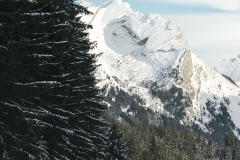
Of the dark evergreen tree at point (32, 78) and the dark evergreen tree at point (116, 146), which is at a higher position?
the dark evergreen tree at point (116, 146)

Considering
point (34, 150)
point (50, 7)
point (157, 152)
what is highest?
point (157, 152)

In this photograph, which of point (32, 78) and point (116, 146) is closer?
point (32, 78)

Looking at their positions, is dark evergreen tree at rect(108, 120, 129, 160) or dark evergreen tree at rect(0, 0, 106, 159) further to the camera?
dark evergreen tree at rect(108, 120, 129, 160)

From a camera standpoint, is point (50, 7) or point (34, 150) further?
point (50, 7)

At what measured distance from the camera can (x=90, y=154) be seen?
22.9 meters

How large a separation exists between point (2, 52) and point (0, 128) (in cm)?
298

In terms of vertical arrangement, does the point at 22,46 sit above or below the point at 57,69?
below

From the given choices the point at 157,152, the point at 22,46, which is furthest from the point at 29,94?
the point at 157,152

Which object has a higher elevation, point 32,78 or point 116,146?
point 116,146

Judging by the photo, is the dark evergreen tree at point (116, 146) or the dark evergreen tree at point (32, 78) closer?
the dark evergreen tree at point (32, 78)

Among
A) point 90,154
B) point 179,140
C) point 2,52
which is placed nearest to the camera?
point 2,52

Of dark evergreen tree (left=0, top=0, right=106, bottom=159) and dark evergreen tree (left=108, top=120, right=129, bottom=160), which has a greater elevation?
dark evergreen tree (left=108, top=120, right=129, bottom=160)

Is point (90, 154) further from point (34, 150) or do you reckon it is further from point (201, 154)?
point (201, 154)

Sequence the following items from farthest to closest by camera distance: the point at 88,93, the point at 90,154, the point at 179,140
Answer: the point at 179,140 → the point at 90,154 → the point at 88,93
